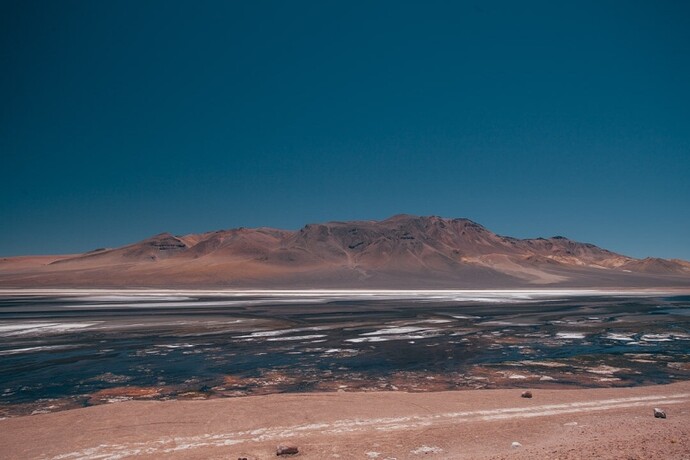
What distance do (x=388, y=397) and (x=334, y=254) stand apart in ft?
470

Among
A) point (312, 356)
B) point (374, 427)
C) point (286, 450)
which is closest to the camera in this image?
point (286, 450)

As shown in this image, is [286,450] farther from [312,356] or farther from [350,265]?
[350,265]

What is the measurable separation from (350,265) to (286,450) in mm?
136510

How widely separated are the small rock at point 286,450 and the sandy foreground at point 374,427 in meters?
0.20

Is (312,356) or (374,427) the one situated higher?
(312,356)

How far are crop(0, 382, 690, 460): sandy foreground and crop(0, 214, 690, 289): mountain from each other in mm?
98787

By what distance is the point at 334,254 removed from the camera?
513 ft

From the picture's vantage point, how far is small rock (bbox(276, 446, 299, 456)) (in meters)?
8.73

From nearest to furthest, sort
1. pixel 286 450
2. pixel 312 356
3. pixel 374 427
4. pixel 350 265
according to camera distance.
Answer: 1. pixel 286 450
2. pixel 374 427
3. pixel 312 356
4. pixel 350 265

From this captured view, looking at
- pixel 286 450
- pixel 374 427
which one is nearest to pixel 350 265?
pixel 374 427

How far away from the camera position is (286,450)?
28.8ft

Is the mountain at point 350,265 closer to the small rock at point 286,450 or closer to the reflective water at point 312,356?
the reflective water at point 312,356

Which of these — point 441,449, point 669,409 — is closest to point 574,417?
point 669,409

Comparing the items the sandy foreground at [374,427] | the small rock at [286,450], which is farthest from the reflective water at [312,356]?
the small rock at [286,450]
